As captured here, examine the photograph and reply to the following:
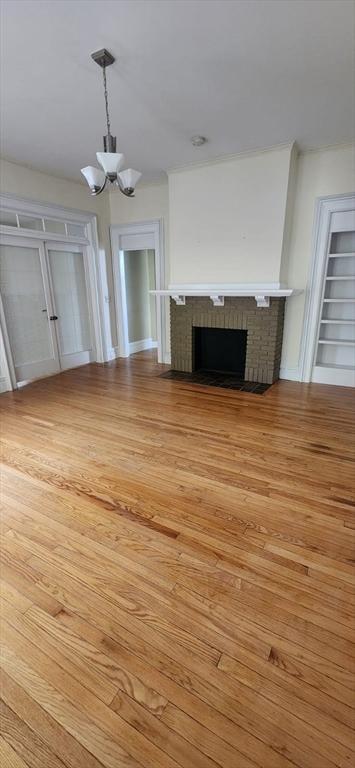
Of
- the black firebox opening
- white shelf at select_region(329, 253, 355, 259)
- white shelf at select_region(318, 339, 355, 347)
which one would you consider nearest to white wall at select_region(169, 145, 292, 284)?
white shelf at select_region(329, 253, 355, 259)

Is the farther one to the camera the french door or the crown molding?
the french door

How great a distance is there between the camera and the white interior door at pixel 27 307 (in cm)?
436

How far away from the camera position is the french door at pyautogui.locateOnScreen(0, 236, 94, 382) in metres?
4.42

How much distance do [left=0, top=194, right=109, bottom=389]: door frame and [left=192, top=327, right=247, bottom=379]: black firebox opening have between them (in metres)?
1.81

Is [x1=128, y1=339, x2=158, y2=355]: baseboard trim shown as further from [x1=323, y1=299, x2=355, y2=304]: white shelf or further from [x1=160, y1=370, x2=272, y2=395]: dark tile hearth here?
[x1=323, y1=299, x2=355, y2=304]: white shelf

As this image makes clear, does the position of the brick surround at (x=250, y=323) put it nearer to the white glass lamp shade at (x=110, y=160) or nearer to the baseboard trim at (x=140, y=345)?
the baseboard trim at (x=140, y=345)

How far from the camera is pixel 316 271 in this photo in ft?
13.8

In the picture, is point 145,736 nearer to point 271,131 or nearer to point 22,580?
point 22,580

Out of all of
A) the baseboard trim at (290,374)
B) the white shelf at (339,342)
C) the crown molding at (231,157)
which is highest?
the crown molding at (231,157)

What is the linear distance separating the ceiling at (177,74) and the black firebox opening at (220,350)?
7.40ft

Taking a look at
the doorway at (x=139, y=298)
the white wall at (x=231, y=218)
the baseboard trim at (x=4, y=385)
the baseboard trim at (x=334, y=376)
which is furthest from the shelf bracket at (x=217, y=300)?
the baseboard trim at (x=4, y=385)

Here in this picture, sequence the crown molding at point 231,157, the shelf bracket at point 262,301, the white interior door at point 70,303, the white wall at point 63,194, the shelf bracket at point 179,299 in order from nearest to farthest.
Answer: the crown molding at point 231,157 < the shelf bracket at point 262,301 < the white wall at point 63,194 < the shelf bracket at point 179,299 < the white interior door at point 70,303

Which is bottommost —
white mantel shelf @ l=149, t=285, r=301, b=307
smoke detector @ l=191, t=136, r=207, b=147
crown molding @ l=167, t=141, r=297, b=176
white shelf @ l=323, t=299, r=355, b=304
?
white shelf @ l=323, t=299, r=355, b=304

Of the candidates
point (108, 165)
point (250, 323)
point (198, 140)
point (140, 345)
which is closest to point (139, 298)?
point (140, 345)
